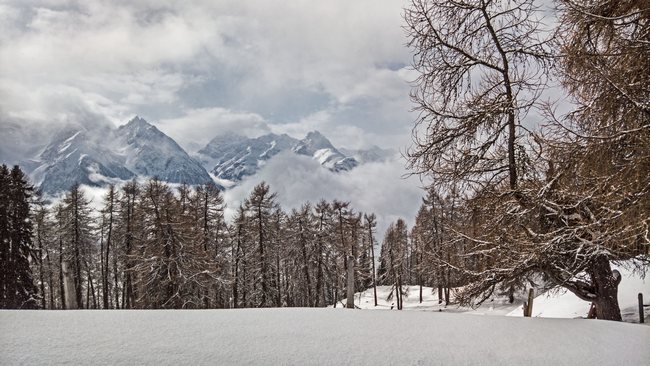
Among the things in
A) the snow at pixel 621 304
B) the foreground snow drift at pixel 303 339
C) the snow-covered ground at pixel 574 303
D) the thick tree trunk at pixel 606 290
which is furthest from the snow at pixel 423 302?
the foreground snow drift at pixel 303 339

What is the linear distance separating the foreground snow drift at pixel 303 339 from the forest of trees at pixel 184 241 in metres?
18.6

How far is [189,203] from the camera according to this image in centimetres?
3072

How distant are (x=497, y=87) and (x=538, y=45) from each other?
0.88m

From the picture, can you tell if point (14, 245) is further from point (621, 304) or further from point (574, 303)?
point (621, 304)

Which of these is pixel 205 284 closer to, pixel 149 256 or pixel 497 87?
pixel 149 256

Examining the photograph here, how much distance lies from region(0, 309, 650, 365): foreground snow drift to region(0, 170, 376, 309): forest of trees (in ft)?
61.0

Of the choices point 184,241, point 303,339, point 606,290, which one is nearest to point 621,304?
point 606,290

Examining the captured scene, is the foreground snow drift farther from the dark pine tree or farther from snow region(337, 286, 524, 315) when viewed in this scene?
snow region(337, 286, 524, 315)

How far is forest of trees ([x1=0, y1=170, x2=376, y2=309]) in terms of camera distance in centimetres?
2123

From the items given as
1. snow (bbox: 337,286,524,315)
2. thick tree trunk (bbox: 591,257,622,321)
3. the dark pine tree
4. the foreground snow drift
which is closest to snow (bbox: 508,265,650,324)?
thick tree trunk (bbox: 591,257,622,321)

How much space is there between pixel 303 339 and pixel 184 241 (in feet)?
66.8

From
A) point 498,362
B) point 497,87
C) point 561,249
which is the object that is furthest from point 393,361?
point 497,87

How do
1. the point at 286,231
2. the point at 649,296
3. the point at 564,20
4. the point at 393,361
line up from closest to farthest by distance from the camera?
the point at 393,361, the point at 564,20, the point at 649,296, the point at 286,231

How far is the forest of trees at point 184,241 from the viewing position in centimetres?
2123
